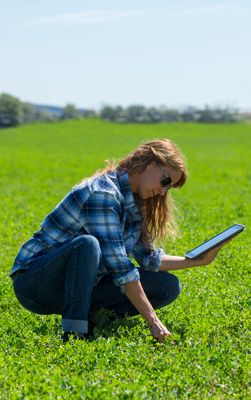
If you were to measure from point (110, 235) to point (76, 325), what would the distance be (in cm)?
81

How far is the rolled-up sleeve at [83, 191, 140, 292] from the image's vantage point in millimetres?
6215

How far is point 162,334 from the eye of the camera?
247 inches

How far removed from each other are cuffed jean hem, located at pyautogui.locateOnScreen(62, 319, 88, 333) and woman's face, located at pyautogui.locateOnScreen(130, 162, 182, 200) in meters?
1.16

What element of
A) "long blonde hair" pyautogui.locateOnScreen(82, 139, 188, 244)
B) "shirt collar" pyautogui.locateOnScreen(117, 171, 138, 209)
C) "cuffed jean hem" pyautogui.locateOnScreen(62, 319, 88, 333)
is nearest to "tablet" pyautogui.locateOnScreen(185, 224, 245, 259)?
"long blonde hair" pyautogui.locateOnScreen(82, 139, 188, 244)

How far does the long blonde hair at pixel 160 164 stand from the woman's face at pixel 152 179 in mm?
34

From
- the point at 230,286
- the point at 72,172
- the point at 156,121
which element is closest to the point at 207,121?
the point at 156,121

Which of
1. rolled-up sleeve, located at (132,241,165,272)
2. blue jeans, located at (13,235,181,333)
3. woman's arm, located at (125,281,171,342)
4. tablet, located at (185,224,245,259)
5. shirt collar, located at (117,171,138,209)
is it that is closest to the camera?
woman's arm, located at (125,281,171,342)

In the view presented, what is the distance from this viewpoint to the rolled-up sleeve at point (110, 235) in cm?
621

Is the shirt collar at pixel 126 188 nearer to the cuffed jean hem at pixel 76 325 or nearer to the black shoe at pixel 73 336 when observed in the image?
the cuffed jean hem at pixel 76 325

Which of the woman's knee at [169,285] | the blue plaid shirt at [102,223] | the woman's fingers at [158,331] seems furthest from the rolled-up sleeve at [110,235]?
the woman's knee at [169,285]

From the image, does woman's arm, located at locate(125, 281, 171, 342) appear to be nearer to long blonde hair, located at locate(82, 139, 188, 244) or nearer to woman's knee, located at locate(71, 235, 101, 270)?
woman's knee, located at locate(71, 235, 101, 270)

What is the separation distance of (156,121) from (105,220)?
81.0 m

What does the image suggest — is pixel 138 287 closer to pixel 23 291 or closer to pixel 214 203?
pixel 23 291

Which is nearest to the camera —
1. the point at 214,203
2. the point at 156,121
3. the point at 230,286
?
the point at 230,286
